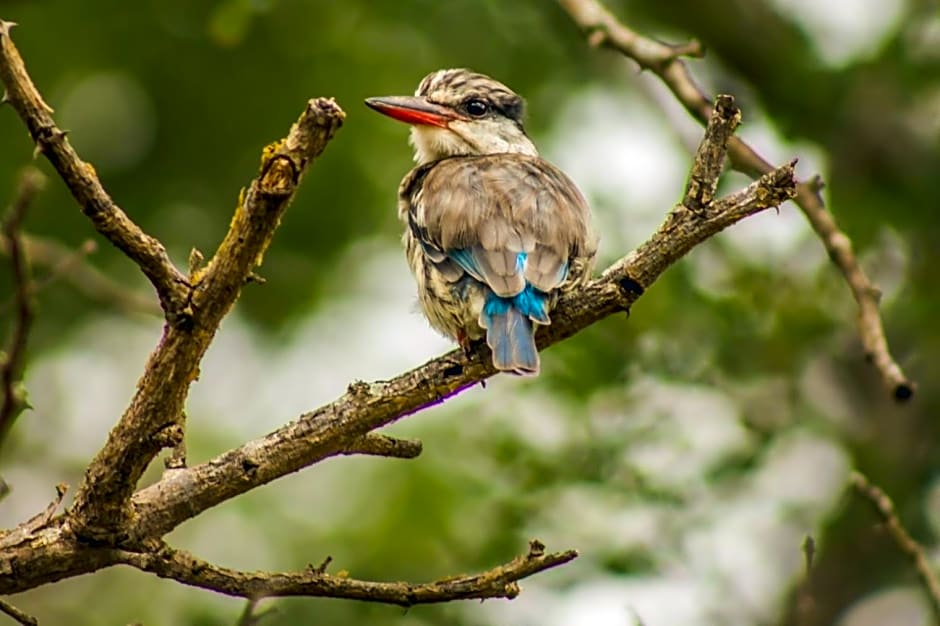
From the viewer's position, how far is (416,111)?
5.45 metres

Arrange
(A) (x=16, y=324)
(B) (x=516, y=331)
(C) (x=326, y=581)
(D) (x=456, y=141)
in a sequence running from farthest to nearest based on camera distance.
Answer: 1. (D) (x=456, y=141)
2. (B) (x=516, y=331)
3. (C) (x=326, y=581)
4. (A) (x=16, y=324)

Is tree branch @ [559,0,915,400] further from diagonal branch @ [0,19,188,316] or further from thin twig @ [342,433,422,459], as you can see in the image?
diagonal branch @ [0,19,188,316]

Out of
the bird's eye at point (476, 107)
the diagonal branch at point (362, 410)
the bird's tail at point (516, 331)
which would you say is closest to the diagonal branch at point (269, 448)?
the diagonal branch at point (362, 410)

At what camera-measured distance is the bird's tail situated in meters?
3.76

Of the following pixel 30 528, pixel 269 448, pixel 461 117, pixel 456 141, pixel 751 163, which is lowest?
pixel 30 528

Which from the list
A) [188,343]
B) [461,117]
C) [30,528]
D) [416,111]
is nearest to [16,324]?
[188,343]

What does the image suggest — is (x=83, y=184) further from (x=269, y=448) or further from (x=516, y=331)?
(x=516, y=331)

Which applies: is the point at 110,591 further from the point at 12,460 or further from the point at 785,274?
the point at 785,274

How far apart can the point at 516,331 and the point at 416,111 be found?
182 centimetres

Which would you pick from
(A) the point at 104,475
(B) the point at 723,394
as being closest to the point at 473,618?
(B) the point at 723,394

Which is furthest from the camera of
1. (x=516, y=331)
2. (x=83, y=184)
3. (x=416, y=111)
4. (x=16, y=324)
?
(x=416, y=111)

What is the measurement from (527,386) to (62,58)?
3396 millimetres

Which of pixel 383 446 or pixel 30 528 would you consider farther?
pixel 383 446

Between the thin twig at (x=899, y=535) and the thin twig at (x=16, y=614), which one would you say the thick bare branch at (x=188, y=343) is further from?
the thin twig at (x=899, y=535)
